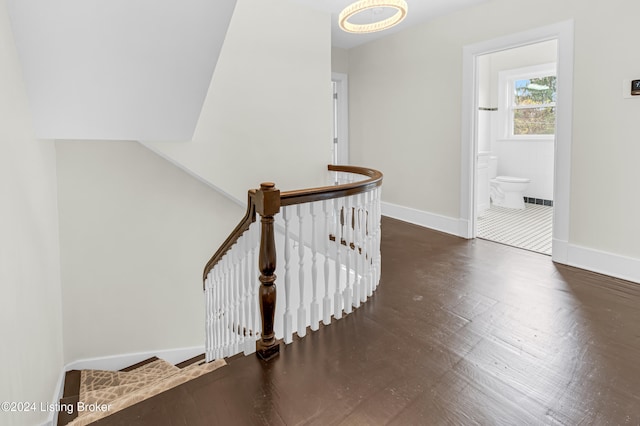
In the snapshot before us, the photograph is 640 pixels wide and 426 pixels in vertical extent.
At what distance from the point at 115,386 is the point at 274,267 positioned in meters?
2.29

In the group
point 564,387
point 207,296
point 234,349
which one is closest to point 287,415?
point 234,349

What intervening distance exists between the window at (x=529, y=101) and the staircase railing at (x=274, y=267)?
16.2ft

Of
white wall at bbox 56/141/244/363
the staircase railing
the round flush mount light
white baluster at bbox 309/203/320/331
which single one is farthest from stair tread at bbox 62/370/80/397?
the round flush mount light

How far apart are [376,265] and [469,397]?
4.42 ft

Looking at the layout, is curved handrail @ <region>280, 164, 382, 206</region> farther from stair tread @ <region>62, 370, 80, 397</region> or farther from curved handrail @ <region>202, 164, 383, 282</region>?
stair tread @ <region>62, 370, 80, 397</region>

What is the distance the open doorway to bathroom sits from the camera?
6.02 m

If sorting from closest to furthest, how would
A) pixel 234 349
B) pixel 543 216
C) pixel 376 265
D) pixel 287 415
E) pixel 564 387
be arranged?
1. pixel 287 415
2. pixel 564 387
3. pixel 234 349
4. pixel 376 265
5. pixel 543 216

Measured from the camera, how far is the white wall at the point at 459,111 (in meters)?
3.08

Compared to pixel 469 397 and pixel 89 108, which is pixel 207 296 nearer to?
pixel 89 108

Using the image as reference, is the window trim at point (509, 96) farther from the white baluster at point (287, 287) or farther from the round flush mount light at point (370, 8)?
the white baluster at point (287, 287)

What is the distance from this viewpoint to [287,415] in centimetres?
162

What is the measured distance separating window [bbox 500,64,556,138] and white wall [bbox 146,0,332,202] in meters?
3.86

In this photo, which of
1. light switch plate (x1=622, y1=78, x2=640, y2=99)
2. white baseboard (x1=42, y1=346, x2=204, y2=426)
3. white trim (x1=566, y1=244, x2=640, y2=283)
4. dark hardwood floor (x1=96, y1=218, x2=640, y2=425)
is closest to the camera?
dark hardwood floor (x1=96, y1=218, x2=640, y2=425)

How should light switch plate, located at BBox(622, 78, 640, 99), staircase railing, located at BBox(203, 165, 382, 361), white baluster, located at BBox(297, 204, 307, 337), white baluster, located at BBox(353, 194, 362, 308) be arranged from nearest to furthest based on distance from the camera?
staircase railing, located at BBox(203, 165, 382, 361) → white baluster, located at BBox(297, 204, 307, 337) → white baluster, located at BBox(353, 194, 362, 308) → light switch plate, located at BBox(622, 78, 640, 99)
